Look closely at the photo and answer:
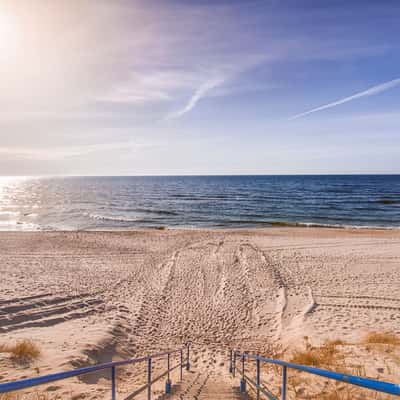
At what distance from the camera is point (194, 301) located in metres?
11.6

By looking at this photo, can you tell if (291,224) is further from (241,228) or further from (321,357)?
(321,357)

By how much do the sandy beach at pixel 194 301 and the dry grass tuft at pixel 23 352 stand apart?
24 cm

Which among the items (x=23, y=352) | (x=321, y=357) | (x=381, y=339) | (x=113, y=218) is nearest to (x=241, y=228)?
(x=113, y=218)

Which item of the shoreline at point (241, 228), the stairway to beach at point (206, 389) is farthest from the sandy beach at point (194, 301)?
the shoreline at point (241, 228)

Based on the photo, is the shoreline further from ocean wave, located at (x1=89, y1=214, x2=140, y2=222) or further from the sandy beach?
the sandy beach

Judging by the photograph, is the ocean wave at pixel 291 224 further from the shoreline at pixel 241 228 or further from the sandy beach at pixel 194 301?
the sandy beach at pixel 194 301

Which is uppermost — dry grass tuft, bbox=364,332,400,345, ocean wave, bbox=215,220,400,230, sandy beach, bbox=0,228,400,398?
ocean wave, bbox=215,220,400,230

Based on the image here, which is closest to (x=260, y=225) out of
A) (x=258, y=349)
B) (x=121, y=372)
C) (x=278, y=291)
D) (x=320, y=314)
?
(x=278, y=291)

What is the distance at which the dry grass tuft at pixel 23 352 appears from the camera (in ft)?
20.5

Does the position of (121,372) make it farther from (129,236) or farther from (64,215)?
(64,215)

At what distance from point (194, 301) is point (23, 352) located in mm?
6624

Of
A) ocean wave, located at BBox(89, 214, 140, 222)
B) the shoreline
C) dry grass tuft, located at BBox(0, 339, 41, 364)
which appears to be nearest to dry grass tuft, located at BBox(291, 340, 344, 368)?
dry grass tuft, located at BBox(0, 339, 41, 364)

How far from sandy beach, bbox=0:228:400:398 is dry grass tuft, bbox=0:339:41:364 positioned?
0.77 feet

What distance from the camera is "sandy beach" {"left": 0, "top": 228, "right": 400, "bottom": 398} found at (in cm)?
764
